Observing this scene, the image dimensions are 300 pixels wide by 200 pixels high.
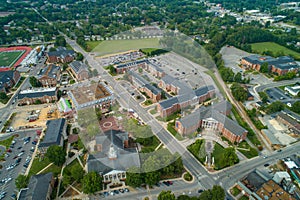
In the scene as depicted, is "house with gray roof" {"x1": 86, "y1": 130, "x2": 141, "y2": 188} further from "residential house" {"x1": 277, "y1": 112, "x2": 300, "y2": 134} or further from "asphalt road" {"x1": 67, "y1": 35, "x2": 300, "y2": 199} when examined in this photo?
"residential house" {"x1": 277, "y1": 112, "x2": 300, "y2": 134}

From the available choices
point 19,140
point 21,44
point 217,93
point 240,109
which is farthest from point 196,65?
point 21,44

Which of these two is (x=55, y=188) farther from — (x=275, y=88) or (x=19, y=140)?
(x=275, y=88)

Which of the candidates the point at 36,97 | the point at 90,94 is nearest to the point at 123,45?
the point at 90,94

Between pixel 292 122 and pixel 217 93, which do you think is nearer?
pixel 292 122

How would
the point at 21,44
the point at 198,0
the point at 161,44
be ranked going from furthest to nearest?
the point at 198,0 < the point at 21,44 < the point at 161,44

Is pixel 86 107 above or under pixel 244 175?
above

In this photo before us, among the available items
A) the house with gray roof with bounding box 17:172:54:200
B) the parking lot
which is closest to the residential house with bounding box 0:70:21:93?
the parking lot
